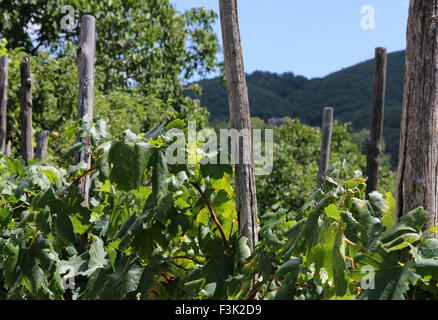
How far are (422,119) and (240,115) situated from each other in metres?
0.54

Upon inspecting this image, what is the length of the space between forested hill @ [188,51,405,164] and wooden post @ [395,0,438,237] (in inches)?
874

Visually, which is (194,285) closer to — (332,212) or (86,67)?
(332,212)

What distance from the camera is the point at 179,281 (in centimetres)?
133

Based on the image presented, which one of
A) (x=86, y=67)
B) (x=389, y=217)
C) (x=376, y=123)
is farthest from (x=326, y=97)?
(x=389, y=217)

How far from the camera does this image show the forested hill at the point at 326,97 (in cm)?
2447

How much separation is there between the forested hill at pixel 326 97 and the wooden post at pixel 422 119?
2221 cm

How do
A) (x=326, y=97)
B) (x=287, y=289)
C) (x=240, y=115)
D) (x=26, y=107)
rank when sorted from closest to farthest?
1. (x=287, y=289)
2. (x=240, y=115)
3. (x=26, y=107)
4. (x=326, y=97)

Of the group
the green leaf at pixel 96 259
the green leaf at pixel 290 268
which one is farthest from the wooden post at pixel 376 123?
the green leaf at pixel 290 268

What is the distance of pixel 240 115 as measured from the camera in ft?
4.92

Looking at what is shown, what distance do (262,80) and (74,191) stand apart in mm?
27665

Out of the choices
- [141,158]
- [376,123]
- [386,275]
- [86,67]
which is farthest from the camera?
[376,123]

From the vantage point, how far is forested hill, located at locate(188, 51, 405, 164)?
80.3 ft

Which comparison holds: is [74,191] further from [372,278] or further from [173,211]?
[372,278]
